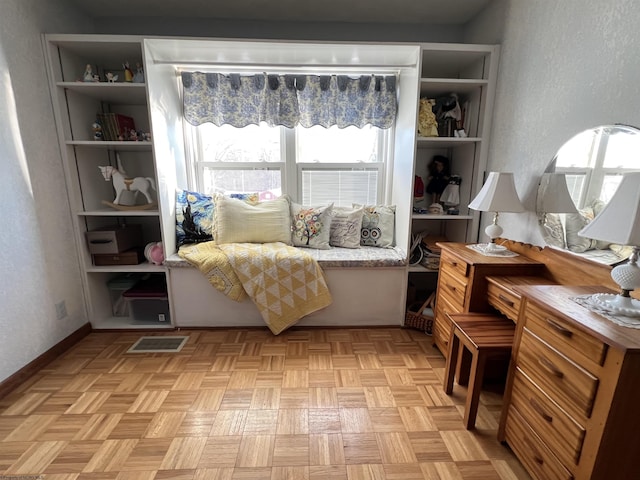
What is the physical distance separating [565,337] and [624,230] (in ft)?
1.25

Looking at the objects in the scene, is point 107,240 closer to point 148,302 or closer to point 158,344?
point 148,302

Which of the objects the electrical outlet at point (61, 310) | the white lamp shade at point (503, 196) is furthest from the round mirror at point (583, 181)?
the electrical outlet at point (61, 310)

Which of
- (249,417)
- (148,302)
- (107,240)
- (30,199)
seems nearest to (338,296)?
(249,417)

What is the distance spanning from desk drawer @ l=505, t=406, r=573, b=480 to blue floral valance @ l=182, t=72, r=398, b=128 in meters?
2.16

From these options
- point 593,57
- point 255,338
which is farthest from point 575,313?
point 255,338

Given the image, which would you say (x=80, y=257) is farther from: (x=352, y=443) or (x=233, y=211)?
(x=352, y=443)

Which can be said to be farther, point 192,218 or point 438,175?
point 438,175

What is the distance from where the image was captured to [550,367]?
40.9 inches

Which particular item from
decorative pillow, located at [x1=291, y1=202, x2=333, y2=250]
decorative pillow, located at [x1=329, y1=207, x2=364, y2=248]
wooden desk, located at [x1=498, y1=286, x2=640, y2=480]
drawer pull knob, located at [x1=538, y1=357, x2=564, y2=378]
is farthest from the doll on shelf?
drawer pull knob, located at [x1=538, y1=357, x2=564, y2=378]

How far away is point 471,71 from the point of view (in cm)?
227

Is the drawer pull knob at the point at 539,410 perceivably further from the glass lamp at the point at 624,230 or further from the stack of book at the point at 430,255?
the stack of book at the point at 430,255

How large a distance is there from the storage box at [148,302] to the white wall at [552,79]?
2.52 meters

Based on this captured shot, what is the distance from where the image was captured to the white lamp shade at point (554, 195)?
1.47m

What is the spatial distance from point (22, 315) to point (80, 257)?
0.54 metres
